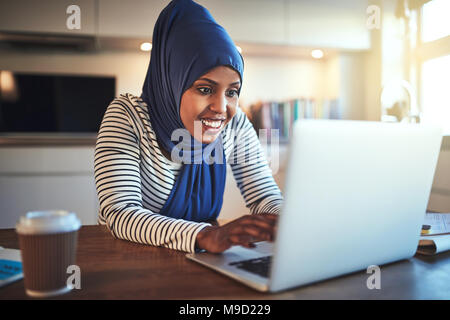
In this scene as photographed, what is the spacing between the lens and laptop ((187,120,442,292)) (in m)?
0.51

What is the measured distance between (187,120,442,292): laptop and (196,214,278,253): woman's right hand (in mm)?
25

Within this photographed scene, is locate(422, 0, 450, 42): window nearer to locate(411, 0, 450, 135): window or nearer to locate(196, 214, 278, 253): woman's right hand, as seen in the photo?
locate(411, 0, 450, 135): window

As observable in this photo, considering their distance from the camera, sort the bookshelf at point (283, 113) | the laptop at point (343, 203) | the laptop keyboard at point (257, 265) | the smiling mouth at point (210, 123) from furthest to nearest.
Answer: the bookshelf at point (283, 113), the smiling mouth at point (210, 123), the laptop keyboard at point (257, 265), the laptop at point (343, 203)

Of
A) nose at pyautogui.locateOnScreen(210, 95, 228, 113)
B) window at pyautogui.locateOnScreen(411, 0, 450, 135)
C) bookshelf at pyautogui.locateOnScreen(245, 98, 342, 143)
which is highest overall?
window at pyautogui.locateOnScreen(411, 0, 450, 135)

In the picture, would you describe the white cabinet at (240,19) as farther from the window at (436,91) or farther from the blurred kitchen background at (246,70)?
the window at (436,91)

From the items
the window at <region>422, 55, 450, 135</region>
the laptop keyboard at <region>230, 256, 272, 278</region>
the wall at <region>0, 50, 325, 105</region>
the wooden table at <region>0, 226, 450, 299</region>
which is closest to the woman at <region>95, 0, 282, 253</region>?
the wooden table at <region>0, 226, 450, 299</region>

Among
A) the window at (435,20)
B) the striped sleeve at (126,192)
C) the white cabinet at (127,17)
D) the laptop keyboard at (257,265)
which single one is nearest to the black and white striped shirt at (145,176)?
the striped sleeve at (126,192)

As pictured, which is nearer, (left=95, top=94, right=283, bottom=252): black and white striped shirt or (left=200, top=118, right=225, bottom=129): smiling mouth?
(left=95, top=94, right=283, bottom=252): black and white striped shirt

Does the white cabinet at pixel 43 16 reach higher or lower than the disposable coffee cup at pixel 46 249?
higher

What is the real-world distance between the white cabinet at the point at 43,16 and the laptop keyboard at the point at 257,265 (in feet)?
8.51

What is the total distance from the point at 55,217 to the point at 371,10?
3404 millimetres

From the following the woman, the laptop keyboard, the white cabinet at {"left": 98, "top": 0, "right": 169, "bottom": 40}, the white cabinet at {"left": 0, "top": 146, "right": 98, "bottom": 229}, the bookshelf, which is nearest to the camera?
the laptop keyboard

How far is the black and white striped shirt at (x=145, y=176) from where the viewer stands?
833mm
